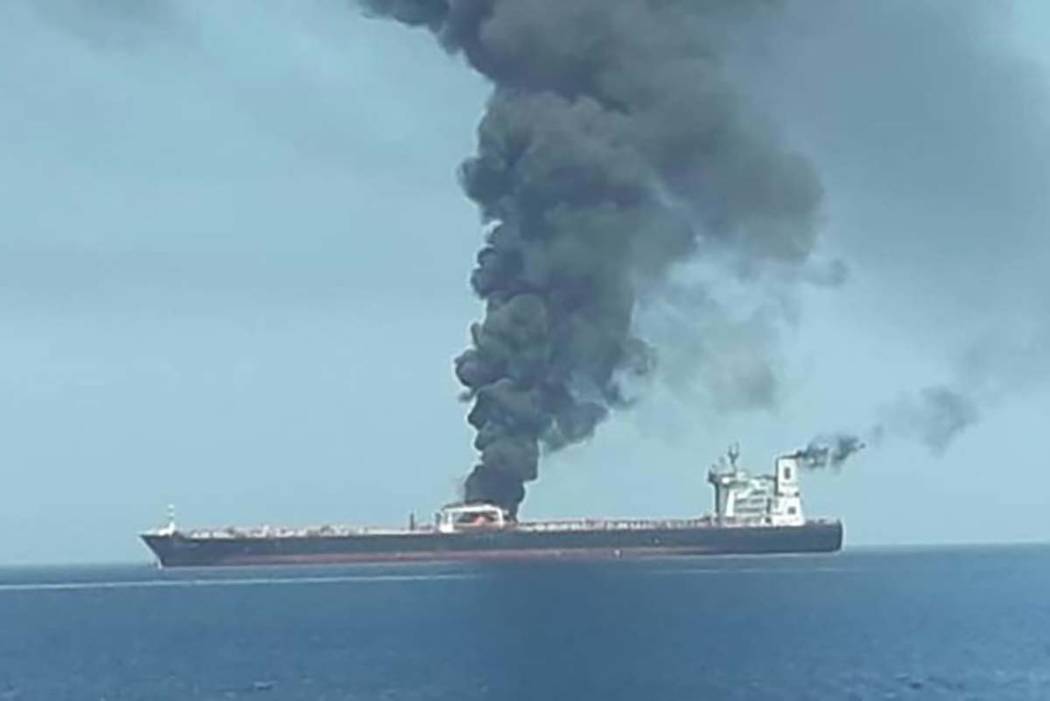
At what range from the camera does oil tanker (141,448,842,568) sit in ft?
468

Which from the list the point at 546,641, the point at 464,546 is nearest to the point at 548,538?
the point at 464,546

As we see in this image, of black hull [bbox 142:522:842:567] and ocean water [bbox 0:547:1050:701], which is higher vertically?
black hull [bbox 142:522:842:567]

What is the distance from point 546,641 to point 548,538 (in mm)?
75887

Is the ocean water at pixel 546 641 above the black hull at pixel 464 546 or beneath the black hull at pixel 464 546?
beneath

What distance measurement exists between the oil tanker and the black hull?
7 centimetres

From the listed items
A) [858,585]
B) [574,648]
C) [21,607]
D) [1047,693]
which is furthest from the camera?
[21,607]

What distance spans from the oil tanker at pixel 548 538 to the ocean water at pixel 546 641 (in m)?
15.1

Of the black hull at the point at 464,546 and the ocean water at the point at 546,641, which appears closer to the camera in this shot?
the ocean water at the point at 546,641

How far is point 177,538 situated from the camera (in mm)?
150750

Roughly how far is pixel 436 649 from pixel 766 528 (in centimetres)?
8595

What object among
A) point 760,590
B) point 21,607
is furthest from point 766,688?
point 21,607

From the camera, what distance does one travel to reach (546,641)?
223ft

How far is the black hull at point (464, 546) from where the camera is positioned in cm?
14362

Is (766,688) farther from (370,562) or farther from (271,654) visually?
(370,562)
